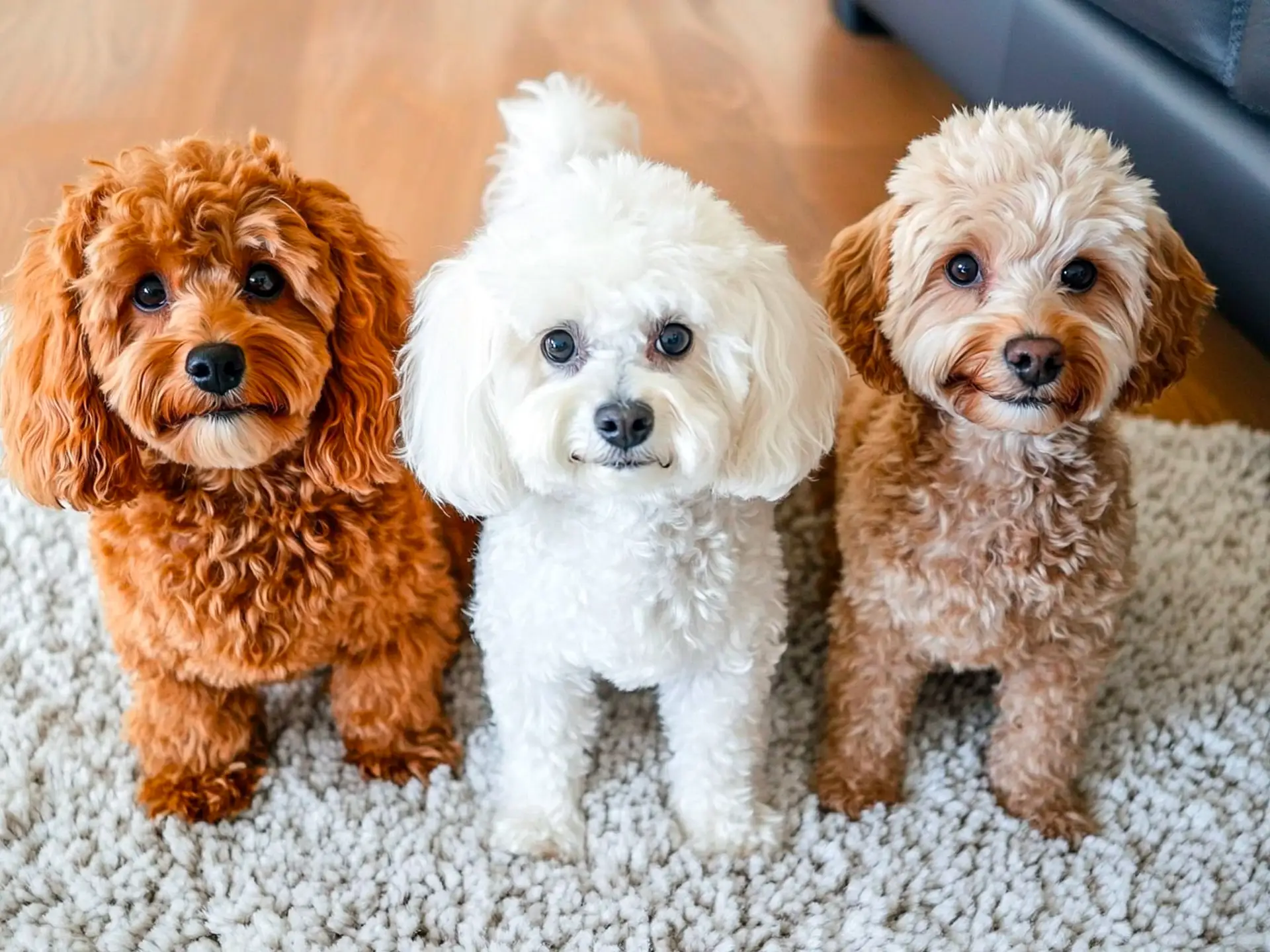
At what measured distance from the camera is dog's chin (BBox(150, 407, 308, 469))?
0.99 m

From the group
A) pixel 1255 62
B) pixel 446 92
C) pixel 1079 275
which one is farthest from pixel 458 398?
pixel 446 92

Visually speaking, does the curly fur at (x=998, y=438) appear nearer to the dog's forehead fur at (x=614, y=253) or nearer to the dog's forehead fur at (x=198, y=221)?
the dog's forehead fur at (x=614, y=253)

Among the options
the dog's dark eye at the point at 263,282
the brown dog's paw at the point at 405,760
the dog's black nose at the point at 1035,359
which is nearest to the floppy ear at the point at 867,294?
the dog's black nose at the point at 1035,359

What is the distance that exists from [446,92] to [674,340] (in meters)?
1.67

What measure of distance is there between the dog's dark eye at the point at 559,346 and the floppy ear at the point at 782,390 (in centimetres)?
15

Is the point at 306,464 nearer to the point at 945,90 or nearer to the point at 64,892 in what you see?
the point at 64,892

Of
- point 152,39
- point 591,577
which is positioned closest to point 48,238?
point 591,577

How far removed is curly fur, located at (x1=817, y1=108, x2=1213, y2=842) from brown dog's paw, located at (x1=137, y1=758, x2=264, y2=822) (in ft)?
2.12

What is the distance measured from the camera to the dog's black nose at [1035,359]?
99cm

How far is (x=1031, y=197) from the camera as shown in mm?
1011

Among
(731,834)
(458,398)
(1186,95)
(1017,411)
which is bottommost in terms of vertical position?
(731,834)

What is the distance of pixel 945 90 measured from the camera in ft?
8.09

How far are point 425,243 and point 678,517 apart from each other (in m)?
1.13

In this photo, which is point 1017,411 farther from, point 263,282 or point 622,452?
point 263,282
